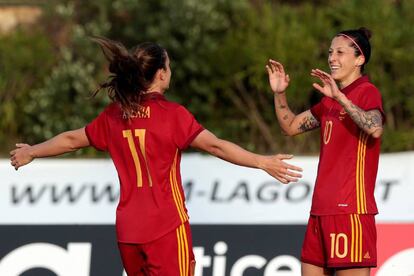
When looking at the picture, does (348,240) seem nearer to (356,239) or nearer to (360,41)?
(356,239)

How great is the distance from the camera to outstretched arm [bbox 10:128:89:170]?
18.9 feet

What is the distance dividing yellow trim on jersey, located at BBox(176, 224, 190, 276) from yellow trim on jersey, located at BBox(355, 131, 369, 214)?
1.01 m

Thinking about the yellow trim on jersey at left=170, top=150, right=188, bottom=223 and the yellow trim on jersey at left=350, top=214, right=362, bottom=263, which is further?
the yellow trim on jersey at left=350, top=214, right=362, bottom=263

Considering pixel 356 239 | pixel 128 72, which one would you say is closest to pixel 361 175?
pixel 356 239

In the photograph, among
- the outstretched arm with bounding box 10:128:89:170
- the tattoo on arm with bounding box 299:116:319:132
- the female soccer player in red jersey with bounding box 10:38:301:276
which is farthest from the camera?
the tattoo on arm with bounding box 299:116:319:132

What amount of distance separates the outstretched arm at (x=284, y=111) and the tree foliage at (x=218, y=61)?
7.86 metres

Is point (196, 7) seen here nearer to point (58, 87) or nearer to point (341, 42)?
point (58, 87)

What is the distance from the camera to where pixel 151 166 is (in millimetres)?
5492

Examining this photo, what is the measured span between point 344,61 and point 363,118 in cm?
47

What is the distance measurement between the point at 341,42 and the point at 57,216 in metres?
2.62

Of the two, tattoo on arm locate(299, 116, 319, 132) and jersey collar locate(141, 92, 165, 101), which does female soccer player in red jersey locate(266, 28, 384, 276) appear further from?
jersey collar locate(141, 92, 165, 101)

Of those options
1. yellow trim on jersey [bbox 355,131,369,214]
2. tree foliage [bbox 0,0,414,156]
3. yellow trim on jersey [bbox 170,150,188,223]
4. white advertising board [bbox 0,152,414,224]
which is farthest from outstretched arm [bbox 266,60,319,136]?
tree foliage [bbox 0,0,414,156]

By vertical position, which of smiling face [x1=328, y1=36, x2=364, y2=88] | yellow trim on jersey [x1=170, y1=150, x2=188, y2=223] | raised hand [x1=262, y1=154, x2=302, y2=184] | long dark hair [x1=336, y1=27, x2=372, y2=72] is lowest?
yellow trim on jersey [x1=170, y1=150, x2=188, y2=223]

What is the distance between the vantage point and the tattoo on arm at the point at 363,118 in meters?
5.64
